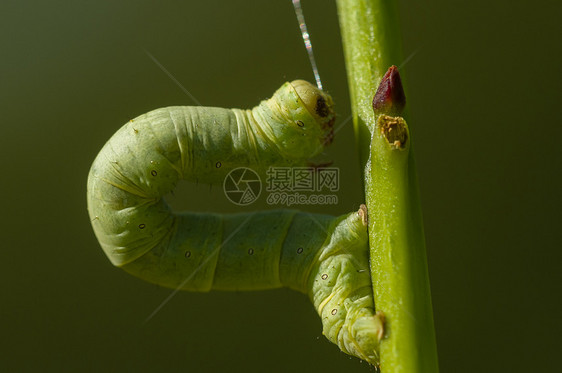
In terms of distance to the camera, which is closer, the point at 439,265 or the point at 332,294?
the point at 332,294

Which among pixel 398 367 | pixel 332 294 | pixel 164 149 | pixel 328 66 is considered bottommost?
pixel 398 367

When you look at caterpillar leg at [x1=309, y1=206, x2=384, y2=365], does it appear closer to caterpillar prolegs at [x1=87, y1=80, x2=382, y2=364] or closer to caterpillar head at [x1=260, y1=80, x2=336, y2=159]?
caterpillar prolegs at [x1=87, y1=80, x2=382, y2=364]

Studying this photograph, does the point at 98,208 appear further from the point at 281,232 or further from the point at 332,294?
the point at 332,294

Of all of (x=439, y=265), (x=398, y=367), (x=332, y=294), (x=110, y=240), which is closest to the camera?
(x=398, y=367)

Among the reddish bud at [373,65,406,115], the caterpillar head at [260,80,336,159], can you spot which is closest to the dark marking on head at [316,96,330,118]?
the caterpillar head at [260,80,336,159]

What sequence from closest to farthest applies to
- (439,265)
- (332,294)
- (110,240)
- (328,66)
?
(332,294) < (110,240) < (439,265) < (328,66)

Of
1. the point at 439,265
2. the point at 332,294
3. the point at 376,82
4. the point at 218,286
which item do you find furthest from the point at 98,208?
the point at 439,265

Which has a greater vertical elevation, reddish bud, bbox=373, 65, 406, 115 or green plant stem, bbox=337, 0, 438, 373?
reddish bud, bbox=373, 65, 406, 115

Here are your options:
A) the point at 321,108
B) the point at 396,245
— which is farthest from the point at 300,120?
the point at 396,245

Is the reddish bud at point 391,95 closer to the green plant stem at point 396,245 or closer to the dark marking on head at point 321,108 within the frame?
the green plant stem at point 396,245
